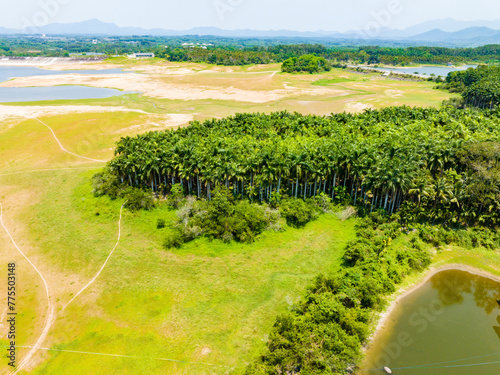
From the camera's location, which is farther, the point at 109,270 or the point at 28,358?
the point at 109,270

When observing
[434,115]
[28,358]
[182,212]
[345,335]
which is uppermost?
[434,115]

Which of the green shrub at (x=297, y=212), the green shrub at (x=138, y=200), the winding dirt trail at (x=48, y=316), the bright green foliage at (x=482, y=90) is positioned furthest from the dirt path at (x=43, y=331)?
the bright green foliage at (x=482, y=90)

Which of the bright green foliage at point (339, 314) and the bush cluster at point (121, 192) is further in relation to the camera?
the bush cluster at point (121, 192)

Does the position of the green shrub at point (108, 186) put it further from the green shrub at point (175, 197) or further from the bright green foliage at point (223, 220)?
the bright green foliage at point (223, 220)

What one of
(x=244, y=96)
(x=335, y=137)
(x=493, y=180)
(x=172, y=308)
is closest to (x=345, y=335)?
(x=172, y=308)

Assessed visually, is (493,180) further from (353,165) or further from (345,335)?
(345,335)

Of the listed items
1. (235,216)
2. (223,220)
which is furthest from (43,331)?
(235,216)
